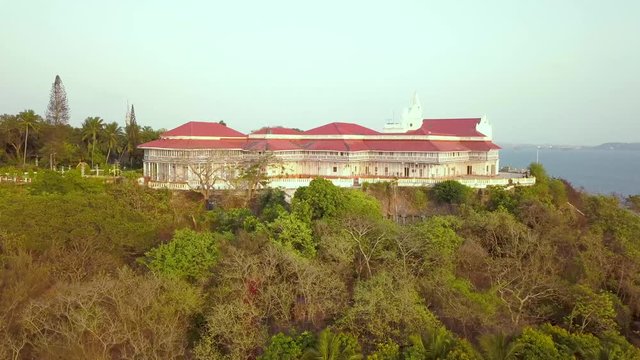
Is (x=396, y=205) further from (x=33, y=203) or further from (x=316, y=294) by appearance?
(x=33, y=203)

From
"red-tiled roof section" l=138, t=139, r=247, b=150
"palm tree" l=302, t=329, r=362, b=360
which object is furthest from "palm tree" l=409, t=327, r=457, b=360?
"red-tiled roof section" l=138, t=139, r=247, b=150

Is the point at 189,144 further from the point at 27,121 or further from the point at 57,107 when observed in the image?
the point at 57,107

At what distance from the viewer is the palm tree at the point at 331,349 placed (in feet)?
54.2

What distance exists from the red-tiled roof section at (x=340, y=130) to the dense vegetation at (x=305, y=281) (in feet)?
47.3

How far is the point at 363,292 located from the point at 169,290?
6.68m

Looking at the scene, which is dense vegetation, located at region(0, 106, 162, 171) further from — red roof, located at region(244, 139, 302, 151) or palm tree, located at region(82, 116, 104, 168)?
red roof, located at region(244, 139, 302, 151)

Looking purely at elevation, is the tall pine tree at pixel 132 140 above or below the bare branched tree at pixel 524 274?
above

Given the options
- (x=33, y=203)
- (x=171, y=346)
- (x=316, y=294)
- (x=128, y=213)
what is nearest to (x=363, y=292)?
(x=316, y=294)

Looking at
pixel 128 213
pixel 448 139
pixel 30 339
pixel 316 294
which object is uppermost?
pixel 448 139

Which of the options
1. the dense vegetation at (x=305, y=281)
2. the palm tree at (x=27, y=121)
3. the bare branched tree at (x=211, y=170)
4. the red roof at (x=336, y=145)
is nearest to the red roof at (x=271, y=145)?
the red roof at (x=336, y=145)

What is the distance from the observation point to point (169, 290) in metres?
19.5

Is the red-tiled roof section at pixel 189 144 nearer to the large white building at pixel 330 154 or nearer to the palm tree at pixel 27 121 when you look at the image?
the large white building at pixel 330 154

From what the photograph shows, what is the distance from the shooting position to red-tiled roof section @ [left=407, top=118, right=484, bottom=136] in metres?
49.1

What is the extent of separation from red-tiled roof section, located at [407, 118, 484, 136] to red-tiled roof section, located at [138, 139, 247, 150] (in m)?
16.7
